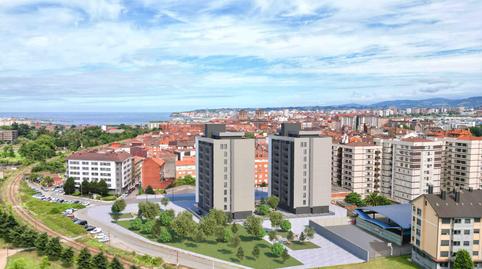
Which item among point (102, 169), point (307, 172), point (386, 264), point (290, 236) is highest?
point (307, 172)

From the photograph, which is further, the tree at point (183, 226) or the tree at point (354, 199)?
the tree at point (354, 199)

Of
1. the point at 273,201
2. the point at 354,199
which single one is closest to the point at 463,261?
the point at 273,201

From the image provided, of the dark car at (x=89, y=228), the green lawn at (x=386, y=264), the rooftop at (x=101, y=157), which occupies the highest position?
the rooftop at (x=101, y=157)

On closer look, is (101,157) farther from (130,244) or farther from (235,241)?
(235,241)

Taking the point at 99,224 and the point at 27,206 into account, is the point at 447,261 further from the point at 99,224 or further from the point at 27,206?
the point at 27,206

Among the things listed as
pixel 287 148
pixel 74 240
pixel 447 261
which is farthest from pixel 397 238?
pixel 74 240

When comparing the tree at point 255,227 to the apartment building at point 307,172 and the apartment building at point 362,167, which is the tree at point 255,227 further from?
the apartment building at point 362,167

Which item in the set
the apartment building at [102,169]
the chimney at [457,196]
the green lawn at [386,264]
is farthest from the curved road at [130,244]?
the chimney at [457,196]
